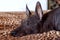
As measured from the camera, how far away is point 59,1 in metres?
3.48

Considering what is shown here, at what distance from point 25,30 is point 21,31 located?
6cm

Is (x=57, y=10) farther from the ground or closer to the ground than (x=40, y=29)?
farther from the ground

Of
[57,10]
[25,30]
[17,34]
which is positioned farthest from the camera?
[57,10]

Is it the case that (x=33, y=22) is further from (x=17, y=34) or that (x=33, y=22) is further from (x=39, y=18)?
(x=17, y=34)

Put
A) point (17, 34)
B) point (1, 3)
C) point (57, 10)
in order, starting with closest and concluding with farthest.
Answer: point (17, 34), point (57, 10), point (1, 3)

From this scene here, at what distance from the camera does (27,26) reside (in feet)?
5.14

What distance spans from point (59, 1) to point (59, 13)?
1.96m

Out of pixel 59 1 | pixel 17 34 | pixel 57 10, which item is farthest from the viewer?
pixel 59 1

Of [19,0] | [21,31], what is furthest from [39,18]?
[19,0]

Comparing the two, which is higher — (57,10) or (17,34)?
(57,10)

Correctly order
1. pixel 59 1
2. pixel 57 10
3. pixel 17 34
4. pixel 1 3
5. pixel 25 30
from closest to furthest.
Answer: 1. pixel 17 34
2. pixel 25 30
3. pixel 57 10
4. pixel 59 1
5. pixel 1 3

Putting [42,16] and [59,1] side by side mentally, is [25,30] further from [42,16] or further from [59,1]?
[59,1]

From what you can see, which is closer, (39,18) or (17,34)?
(17,34)

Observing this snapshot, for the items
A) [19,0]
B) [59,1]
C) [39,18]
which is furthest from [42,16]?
[19,0]
